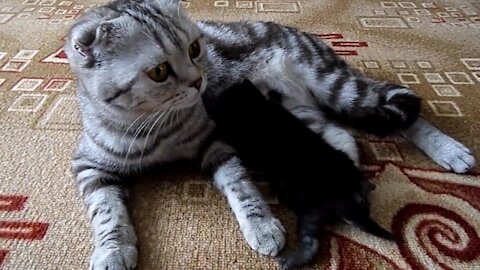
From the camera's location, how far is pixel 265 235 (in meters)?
0.90

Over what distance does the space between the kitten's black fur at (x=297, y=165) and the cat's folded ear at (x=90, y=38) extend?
307mm

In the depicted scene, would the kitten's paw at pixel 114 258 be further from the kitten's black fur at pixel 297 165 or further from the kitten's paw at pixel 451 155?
the kitten's paw at pixel 451 155

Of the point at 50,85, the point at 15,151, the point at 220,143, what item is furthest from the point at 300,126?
the point at 50,85

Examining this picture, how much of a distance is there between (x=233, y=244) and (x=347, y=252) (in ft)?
0.69

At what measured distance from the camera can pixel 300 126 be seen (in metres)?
1.00

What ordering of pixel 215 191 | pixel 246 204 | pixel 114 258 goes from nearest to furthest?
pixel 114 258 → pixel 246 204 → pixel 215 191

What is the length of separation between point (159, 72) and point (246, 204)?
30 cm

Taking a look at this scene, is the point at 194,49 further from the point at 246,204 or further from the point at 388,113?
the point at 388,113

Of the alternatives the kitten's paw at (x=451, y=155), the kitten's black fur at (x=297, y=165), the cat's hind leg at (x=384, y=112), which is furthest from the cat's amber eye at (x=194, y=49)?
the kitten's paw at (x=451, y=155)

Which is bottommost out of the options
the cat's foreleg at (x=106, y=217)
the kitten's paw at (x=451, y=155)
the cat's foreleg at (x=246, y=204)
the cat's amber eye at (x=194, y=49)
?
the kitten's paw at (x=451, y=155)

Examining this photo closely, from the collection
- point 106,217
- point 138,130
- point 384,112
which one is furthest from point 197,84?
point 384,112

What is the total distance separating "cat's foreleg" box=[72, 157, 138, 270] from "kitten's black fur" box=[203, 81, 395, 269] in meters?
0.27

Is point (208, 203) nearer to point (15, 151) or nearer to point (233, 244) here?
point (233, 244)

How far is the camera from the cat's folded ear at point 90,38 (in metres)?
0.86
